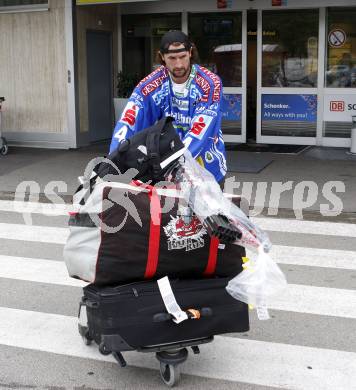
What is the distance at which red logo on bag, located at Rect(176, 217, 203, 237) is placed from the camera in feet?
11.9

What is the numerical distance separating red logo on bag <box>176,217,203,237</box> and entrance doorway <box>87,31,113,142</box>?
1012 cm

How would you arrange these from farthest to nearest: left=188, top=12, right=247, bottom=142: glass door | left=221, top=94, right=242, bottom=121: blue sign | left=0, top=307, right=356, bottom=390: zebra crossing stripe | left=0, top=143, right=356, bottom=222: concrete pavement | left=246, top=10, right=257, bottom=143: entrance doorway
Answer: left=221, top=94, right=242, bottom=121: blue sign, left=188, top=12, right=247, bottom=142: glass door, left=246, top=10, right=257, bottom=143: entrance doorway, left=0, top=143, right=356, bottom=222: concrete pavement, left=0, top=307, right=356, bottom=390: zebra crossing stripe

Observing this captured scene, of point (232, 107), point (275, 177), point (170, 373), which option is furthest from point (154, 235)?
point (232, 107)

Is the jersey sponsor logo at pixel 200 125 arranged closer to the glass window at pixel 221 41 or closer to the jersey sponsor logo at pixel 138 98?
the jersey sponsor logo at pixel 138 98

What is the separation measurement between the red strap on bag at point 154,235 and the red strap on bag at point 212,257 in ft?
1.02

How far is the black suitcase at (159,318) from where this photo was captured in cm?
360

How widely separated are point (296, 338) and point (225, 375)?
734 millimetres

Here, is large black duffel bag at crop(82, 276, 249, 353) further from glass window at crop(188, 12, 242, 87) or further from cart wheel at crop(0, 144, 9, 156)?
glass window at crop(188, 12, 242, 87)

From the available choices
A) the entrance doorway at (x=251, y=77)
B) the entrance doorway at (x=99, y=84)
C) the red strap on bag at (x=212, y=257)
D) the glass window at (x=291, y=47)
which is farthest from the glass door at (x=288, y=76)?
the red strap on bag at (x=212, y=257)

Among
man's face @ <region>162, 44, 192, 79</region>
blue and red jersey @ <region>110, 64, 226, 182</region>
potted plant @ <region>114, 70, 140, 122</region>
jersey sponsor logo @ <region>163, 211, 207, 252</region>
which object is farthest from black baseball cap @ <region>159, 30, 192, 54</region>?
potted plant @ <region>114, 70, 140, 122</region>

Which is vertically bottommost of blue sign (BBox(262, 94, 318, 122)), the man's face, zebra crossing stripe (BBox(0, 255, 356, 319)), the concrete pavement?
zebra crossing stripe (BBox(0, 255, 356, 319))

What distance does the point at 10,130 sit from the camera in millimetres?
13609

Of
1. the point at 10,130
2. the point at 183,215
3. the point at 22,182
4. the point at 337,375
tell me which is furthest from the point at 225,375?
the point at 10,130

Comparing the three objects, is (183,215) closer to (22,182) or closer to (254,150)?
(22,182)
